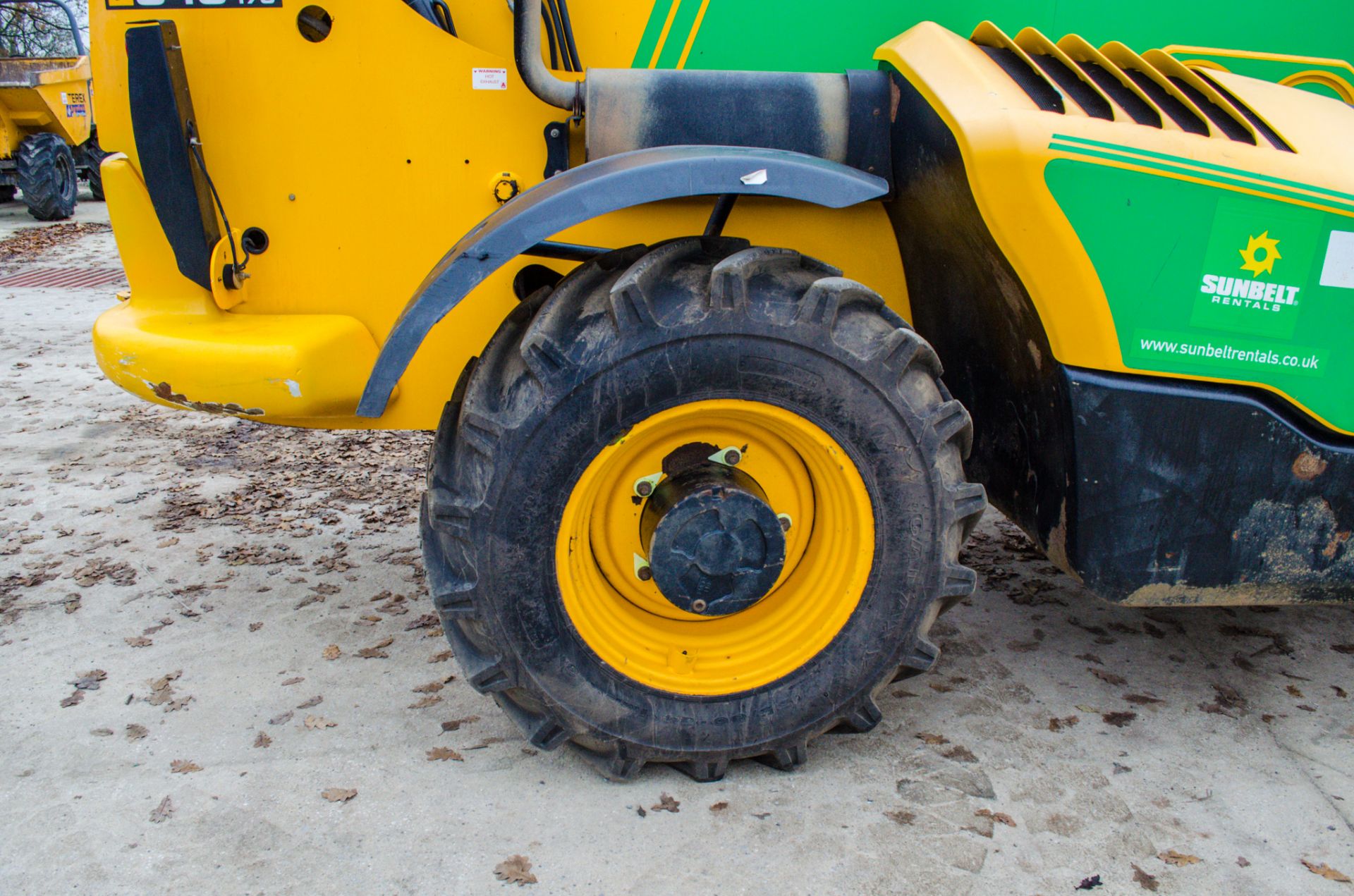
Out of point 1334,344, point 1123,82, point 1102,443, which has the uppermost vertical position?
point 1123,82

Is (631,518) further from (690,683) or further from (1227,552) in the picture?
(1227,552)

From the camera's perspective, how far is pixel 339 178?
2732 millimetres

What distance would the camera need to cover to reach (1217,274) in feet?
7.57

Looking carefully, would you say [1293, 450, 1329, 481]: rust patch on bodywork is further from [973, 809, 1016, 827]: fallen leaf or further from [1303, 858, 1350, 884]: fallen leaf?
[973, 809, 1016, 827]: fallen leaf

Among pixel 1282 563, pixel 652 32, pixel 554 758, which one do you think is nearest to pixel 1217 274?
pixel 1282 563

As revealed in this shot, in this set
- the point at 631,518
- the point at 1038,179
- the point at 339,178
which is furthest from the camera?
the point at 339,178

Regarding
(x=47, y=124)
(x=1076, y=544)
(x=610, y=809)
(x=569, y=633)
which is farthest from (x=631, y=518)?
(x=47, y=124)

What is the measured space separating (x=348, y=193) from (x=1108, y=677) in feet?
8.49

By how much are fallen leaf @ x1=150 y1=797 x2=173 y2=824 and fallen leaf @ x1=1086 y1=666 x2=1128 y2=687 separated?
8.37 feet

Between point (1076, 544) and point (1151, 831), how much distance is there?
26.8 inches

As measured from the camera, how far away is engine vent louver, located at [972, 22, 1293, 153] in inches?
91.9

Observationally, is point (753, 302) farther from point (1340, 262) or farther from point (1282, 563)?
point (1282, 563)

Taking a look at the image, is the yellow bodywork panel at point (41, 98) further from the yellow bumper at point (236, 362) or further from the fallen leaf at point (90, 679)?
the yellow bumper at point (236, 362)

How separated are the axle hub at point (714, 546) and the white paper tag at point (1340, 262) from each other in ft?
4.50
